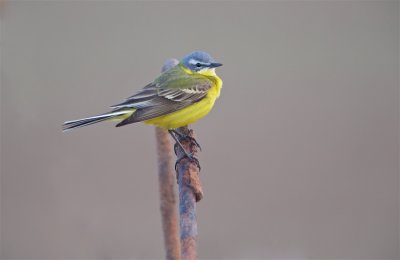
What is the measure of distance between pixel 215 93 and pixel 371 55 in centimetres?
680

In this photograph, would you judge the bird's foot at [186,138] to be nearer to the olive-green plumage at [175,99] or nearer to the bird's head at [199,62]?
the olive-green plumage at [175,99]

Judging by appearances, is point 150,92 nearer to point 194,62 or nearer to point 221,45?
point 194,62

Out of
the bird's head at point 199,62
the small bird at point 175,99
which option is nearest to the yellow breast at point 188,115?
the small bird at point 175,99

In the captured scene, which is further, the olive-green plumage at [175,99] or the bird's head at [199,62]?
the bird's head at [199,62]

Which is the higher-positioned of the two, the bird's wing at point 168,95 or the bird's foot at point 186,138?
the bird's wing at point 168,95

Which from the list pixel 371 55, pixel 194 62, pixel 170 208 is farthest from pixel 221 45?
pixel 170 208

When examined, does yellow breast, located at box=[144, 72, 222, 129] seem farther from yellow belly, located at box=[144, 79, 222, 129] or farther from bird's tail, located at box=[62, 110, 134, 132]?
bird's tail, located at box=[62, 110, 134, 132]

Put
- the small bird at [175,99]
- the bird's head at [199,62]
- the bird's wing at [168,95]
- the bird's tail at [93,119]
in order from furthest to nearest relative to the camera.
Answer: the bird's head at [199,62] < the bird's wing at [168,95] < the small bird at [175,99] < the bird's tail at [93,119]

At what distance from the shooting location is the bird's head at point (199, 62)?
5.02 meters

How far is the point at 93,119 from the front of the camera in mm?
3766

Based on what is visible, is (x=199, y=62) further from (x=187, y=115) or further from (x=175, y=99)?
(x=187, y=115)

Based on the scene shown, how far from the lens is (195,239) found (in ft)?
5.82

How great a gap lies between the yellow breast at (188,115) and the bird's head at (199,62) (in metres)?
0.18

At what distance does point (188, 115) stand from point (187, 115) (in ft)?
0.04
